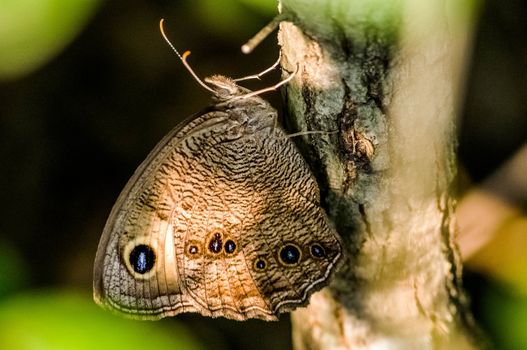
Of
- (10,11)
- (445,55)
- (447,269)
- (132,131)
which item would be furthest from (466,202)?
(10,11)

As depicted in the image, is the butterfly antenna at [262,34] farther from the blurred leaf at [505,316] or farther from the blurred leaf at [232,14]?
the blurred leaf at [505,316]

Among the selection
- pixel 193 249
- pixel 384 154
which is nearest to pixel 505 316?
pixel 384 154

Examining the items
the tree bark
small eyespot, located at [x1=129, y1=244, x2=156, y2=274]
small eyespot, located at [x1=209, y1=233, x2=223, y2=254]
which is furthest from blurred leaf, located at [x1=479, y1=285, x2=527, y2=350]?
small eyespot, located at [x1=129, y1=244, x2=156, y2=274]

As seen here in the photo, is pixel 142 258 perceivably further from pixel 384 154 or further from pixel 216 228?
pixel 384 154

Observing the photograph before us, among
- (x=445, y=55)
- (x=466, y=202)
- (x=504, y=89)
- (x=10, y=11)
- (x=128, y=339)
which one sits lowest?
(x=466, y=202)

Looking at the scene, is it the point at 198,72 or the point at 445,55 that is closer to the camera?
the point at 445,55

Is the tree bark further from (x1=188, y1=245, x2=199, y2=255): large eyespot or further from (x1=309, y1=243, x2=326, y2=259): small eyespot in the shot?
(x1=188, y1=245, x2=199, y2=255): large eyespot

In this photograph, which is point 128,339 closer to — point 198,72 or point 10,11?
point 10,11
